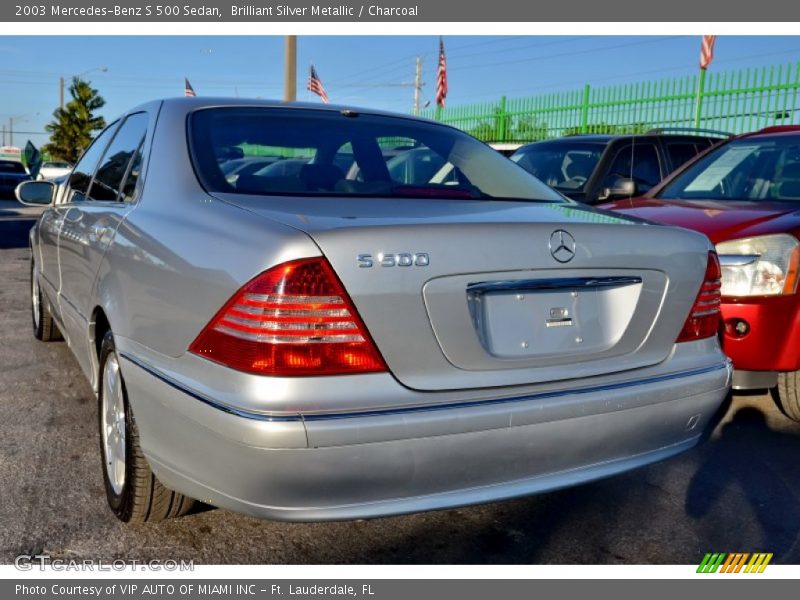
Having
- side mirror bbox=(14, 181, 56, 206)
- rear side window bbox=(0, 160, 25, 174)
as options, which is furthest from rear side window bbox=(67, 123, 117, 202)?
rear side window bbox=(0, 160, 25, 174)

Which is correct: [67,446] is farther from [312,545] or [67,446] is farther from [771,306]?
[771,306]

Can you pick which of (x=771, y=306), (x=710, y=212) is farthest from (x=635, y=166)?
(x=771, y=306)

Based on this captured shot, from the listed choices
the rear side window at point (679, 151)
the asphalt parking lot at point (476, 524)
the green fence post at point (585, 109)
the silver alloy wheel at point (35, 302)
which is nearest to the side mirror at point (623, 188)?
the asphalt parking lot at point (476, 524)

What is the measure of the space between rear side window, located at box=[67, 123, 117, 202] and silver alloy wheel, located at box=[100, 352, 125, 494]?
1.23 meters

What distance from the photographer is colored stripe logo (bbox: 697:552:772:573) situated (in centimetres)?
260

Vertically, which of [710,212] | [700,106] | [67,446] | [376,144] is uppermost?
[700,106]

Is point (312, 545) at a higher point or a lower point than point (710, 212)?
lower

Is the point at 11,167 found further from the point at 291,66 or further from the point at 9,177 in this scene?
the point at 291,66

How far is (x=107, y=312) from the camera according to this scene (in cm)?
280

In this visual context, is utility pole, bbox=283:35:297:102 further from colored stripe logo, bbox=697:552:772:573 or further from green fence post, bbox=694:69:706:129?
colored stripe logo, bbox=697:552:772:573

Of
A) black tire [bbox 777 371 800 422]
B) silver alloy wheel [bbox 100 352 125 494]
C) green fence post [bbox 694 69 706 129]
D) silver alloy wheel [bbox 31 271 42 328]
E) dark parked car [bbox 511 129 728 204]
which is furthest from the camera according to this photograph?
green fence post [bbox 694 69 706 129]
